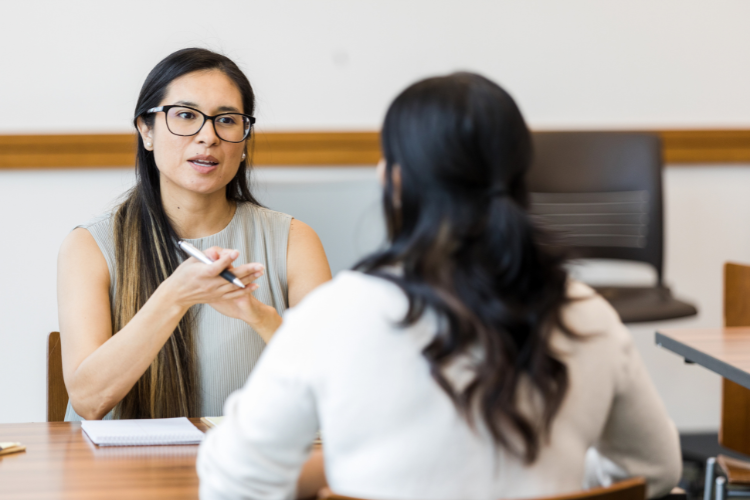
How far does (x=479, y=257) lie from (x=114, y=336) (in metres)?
0.83

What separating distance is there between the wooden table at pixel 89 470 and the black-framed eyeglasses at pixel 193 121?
2.17 ft

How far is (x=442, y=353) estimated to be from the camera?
66 centimetres

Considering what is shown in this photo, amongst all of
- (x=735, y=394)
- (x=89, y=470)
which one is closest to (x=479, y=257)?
(x=89, y=470)

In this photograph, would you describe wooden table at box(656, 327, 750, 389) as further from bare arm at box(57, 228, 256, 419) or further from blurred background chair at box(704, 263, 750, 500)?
bare arm at box(57, 228, 256, 419)

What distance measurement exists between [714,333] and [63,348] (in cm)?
137

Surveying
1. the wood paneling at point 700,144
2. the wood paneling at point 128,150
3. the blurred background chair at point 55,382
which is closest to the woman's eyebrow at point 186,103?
the blurred background chair at point 55,382

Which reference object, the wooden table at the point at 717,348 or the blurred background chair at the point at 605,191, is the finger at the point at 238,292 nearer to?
the wooden table at the point at 717,348

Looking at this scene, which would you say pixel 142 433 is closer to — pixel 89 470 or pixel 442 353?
pixel 89 470

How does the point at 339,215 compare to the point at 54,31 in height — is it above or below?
below

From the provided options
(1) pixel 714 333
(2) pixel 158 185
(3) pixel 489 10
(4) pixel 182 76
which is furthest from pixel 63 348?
(3) pixel 489 10

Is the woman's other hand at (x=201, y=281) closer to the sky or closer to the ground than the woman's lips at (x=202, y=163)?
closer to the ground

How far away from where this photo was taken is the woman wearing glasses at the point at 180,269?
1288 millimetres

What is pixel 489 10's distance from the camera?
8.32ft

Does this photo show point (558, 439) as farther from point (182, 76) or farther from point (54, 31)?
point (54, 31)
